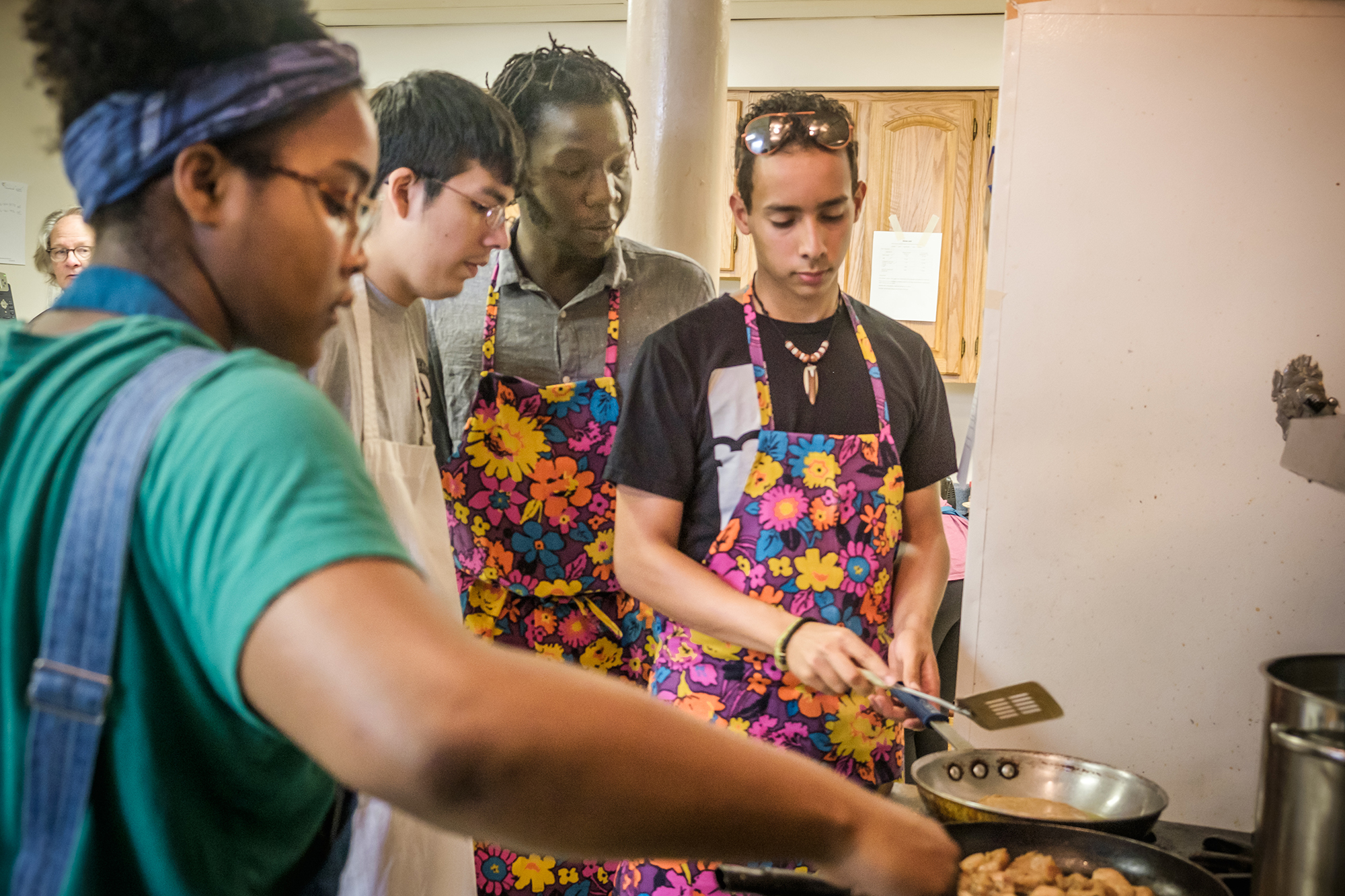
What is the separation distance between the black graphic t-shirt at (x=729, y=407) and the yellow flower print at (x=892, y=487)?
6cm

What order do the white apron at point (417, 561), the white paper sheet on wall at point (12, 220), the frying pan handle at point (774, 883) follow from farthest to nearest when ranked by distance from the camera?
the white paper sheet on wall at point (12, 220), the white apron at point (417, 561), the frying pan handle at point (774, 883)

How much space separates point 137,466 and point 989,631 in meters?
1.62

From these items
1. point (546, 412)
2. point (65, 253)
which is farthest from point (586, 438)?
point (65, 253)

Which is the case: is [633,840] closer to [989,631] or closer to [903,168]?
[989,631]

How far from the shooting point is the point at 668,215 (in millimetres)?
2926

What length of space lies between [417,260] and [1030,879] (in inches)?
46.1

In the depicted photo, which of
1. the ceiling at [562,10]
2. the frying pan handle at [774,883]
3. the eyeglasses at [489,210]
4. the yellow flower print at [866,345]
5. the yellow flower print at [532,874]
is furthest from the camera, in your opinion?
the ceiling at [562,10]

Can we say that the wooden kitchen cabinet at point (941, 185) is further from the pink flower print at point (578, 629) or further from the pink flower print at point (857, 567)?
the pink flower print at point (857, 567)

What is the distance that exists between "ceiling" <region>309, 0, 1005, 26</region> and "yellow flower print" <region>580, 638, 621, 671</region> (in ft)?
11.9

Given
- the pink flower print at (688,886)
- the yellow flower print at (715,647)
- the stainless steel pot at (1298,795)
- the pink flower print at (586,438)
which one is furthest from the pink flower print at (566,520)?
the stainless steel pot at (1298,795)

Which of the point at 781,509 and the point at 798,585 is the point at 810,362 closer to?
the point at 781,509

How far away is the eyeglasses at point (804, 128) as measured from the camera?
167 cm

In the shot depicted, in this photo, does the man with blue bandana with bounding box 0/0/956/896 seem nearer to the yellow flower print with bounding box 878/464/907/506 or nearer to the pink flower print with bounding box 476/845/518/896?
the yellow flower print with bounding box 878/464/907/506

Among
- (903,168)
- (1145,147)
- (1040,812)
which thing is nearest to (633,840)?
(1040,812)
